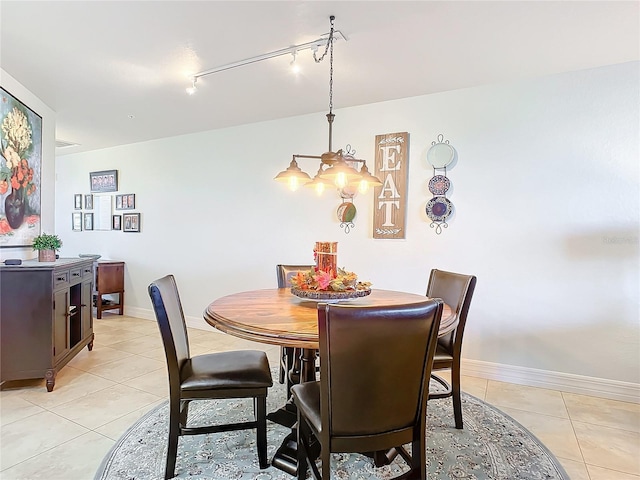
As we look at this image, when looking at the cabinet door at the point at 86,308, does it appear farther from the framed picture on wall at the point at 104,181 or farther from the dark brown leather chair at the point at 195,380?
the framed picture on wall at the point at 104,181

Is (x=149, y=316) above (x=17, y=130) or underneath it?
underneath

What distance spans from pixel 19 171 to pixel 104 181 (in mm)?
2505

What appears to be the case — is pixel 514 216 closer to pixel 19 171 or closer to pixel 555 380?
pixel 555 380

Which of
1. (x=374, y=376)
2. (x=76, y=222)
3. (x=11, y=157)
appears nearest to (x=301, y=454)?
(x=374, y=376)

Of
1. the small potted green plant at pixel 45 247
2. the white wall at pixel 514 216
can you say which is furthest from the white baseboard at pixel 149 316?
the small potted green plant at pixel 45 247

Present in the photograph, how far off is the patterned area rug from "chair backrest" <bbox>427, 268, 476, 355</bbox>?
52 cm

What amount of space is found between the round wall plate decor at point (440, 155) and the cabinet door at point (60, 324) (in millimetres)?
3282

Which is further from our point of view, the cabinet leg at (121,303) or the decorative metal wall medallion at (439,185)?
the cabinet leg at (121,303)

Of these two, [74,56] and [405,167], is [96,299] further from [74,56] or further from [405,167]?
[405,167]

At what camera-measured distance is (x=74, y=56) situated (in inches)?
105

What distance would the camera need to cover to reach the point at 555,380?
2.90 m

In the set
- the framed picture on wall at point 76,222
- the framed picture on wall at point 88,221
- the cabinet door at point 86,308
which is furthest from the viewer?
the framed picture on wall at point 76,222

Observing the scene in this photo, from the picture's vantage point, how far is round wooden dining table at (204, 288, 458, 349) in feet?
4.90

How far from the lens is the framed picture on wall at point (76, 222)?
18.8ft
